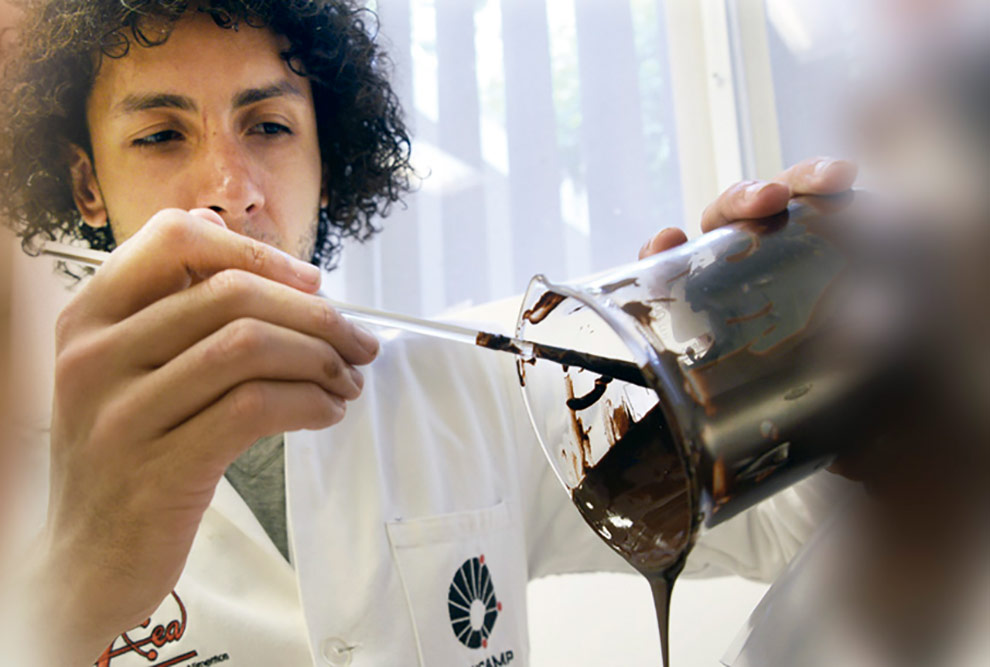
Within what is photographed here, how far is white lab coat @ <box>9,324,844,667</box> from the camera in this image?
736 millimetres

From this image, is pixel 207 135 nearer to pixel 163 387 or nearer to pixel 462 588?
pixel 163 387

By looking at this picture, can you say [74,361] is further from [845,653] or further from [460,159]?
[460,159]

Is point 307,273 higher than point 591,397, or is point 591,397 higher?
point 307,273

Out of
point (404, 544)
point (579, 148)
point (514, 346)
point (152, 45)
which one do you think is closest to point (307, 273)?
point (514, 346)

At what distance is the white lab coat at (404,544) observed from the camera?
736 mm

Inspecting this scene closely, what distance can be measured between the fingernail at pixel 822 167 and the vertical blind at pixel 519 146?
2.33ft

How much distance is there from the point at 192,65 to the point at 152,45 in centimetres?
6

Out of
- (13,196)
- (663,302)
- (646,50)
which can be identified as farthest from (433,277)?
(663,302)

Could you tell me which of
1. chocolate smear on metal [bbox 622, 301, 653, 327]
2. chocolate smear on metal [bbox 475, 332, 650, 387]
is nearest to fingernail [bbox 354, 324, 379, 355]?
chocolate smear on metal [bbox 475, 332, 650, 387]

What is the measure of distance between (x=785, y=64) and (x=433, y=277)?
2.21 ft

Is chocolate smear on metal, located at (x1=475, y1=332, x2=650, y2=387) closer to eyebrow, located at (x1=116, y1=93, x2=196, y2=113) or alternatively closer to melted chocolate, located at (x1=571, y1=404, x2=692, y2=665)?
melted chocolate, located at (x1=571, y1=404, x2=692, y2=665)

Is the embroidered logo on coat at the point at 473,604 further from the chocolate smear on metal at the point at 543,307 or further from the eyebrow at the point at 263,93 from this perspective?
the eyebrow at the point at 263,93

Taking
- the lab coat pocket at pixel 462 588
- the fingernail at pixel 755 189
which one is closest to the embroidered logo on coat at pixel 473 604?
the lab coat pocket at pixel 462 588

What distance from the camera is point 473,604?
2.75 ft
